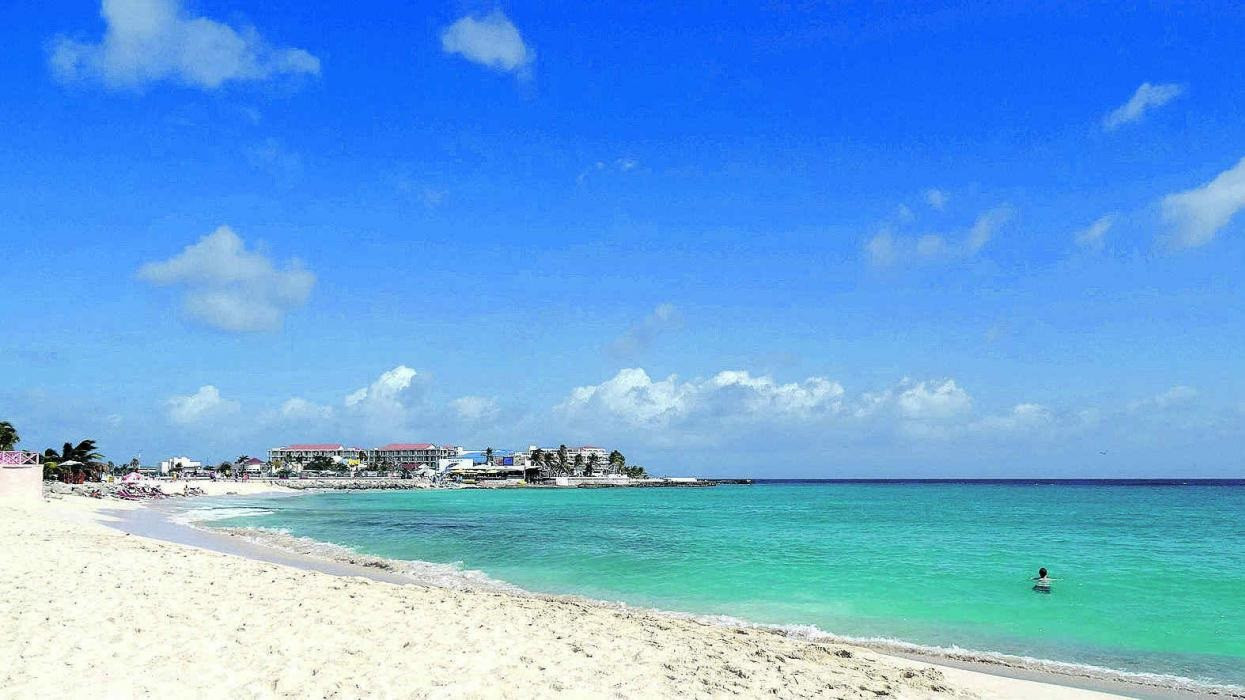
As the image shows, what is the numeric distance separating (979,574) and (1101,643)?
10.1m

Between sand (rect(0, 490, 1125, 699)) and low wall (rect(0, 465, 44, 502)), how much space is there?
1181 inches

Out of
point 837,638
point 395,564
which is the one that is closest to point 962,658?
point 837,638

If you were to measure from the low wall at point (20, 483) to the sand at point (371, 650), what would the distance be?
1181 inches

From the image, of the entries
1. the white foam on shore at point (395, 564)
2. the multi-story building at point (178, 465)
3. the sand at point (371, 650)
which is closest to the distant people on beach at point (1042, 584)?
the sand at point (371, 650)

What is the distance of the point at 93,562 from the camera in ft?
51.2

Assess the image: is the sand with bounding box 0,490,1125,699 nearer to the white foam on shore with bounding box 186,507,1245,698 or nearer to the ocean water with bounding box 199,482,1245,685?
the white foam on shore with bounding box 186,507,1245,698

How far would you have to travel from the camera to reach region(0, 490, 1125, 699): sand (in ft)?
28.1

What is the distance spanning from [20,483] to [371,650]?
130 ft

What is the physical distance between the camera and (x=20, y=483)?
38.3 metres

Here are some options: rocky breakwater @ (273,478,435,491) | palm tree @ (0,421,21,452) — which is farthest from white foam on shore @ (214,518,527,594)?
rocky breakwater @ (273,478,435,491)

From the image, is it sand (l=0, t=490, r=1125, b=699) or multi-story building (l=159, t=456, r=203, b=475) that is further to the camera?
multi-story building (l=159, t=456, r=203, b=475)

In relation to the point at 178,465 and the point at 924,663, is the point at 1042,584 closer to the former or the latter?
the point at 924,663

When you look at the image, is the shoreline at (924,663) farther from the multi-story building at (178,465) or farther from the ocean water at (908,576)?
the multi-story building at (178,465)

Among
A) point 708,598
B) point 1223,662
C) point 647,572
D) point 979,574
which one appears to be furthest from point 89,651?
point 979,574
